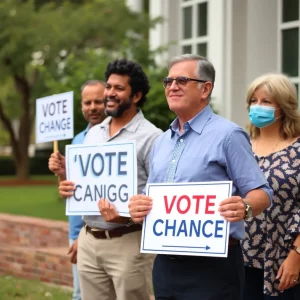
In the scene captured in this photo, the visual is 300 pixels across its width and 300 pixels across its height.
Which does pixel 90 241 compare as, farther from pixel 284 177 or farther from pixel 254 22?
pixel 254 22

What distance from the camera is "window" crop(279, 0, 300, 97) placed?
10016 mm

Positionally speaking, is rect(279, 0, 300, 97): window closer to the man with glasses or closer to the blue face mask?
the blue face mask

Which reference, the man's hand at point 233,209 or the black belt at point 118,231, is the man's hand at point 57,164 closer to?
the black belt at point 118,231

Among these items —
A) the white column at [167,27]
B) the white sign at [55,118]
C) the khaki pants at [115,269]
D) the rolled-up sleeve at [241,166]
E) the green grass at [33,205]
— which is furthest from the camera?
the green grass at [33,205]

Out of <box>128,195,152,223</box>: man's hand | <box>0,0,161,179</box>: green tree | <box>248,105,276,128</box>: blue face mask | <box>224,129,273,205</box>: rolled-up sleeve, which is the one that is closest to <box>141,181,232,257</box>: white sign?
<box>128,195,152,223</box>: man's hand

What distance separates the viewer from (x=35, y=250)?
9.83 m

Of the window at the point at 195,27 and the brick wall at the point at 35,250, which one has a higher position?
the window at the point at 195,27

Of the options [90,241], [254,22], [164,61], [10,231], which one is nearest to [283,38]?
[254,22]

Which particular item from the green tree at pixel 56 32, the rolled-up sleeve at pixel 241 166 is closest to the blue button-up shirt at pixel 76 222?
the rolled-up sleeve at pixel 241 166

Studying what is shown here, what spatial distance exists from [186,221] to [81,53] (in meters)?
20.1

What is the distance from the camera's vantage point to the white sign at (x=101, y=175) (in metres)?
4.73

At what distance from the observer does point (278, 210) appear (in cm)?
465

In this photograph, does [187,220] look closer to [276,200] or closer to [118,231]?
[276,200]

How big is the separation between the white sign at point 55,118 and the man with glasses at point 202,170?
196cm
